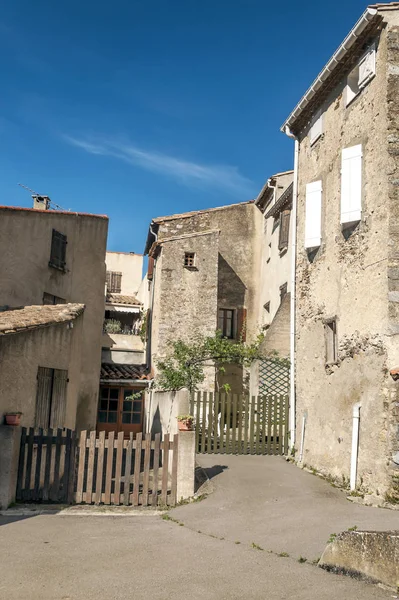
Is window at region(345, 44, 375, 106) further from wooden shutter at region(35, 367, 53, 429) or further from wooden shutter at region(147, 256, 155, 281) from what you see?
wooden shutter at region(147, 256, 155, 281)

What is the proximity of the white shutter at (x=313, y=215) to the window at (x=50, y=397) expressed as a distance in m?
6.58

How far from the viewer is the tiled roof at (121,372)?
21000 millimetres

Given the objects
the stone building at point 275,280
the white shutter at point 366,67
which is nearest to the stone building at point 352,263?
the white shutter at point 366,67

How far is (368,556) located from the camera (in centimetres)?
541

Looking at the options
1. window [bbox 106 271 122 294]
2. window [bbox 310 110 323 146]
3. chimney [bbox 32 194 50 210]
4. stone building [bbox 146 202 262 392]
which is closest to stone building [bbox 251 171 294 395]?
stone building [bbox 146 202 262 392]

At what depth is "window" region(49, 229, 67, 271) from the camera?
18373 millimetres

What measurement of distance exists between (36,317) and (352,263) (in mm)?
6890

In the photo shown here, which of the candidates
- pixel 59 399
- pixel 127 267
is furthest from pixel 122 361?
pixel 59 399

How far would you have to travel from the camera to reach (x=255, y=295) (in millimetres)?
24188

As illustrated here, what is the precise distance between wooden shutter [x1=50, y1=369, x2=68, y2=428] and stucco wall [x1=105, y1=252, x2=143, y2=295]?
21.1 m

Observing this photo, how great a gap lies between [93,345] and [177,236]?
6538 millimetres

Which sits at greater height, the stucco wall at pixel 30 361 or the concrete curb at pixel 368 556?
the stucco wall at pixel 30 361

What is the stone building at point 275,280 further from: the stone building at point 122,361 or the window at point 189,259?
the stone building at point 122,361

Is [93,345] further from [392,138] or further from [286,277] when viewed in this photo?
[392,138]
